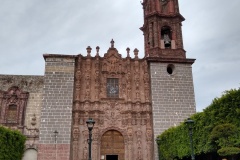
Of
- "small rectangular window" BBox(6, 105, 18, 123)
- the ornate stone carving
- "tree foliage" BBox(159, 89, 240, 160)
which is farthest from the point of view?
"small rectangular window" BBox(6, 105, 18, 123)

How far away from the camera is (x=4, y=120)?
72.4ft

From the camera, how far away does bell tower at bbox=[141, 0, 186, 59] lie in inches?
926

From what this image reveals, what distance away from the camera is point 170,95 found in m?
22.2

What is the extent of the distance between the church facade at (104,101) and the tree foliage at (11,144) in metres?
1.13

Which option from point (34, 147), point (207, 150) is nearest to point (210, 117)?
point (207, 150)

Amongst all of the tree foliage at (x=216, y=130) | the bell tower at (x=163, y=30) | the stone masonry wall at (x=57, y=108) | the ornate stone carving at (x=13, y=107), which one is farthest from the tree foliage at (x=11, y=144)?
the bell tower at (x=163, y=30)

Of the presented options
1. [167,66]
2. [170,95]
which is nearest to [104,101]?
[170,95]

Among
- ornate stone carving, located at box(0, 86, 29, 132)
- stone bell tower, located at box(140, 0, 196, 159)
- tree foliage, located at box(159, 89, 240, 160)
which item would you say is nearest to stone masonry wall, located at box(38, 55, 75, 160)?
ornate stone carving, located at box(0, 86, 29, 132)

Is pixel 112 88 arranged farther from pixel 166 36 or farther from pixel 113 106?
pixel 166 36

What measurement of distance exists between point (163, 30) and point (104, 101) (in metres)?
7.59

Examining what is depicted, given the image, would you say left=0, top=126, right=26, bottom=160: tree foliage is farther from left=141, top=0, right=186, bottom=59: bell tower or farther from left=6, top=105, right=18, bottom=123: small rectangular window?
left=141, top=0, right=186, bottom=59: bell tower

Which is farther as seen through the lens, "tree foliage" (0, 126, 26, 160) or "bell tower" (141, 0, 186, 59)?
"bell tower" (141, 0, 186, 59)

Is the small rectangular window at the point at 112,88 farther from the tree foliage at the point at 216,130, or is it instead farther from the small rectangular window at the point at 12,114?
the small rectangular window at the point at 12,114

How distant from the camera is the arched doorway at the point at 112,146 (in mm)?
20775
